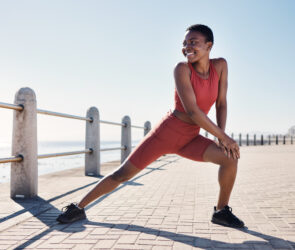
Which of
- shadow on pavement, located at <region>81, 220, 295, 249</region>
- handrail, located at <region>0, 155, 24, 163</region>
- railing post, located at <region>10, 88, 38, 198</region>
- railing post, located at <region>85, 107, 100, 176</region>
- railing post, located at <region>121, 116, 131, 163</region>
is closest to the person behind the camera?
shadow on pavement, located at <region>81, 220, 295, 249</region>

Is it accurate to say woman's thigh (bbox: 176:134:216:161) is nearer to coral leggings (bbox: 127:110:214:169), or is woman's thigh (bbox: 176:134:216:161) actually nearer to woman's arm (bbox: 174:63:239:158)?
coral leggings (bbox: 127:110:214:169)

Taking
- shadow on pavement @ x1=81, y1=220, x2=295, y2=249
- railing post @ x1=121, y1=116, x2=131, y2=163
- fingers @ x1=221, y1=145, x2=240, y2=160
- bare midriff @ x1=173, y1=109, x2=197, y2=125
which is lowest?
shadow on pavement @ x1=81, y1=220, x2=295, y2=249

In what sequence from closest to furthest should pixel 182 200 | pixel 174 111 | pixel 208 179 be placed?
pixel 174 111, pixel 182 200, pixel 208 179

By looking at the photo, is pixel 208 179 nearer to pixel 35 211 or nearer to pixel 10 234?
pixel 35 211

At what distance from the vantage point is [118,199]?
4.09 metres

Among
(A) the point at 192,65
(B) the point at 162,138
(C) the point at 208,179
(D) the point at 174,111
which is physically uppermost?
(A) the point at 192,65

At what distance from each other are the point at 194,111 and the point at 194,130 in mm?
278

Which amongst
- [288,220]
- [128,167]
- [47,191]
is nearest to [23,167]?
[47,191]

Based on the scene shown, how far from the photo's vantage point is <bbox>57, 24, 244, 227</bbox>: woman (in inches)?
105

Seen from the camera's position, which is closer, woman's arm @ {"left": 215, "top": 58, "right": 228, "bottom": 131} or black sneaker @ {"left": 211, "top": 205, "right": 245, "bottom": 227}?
black sneaker @ {"left": 211, "top": 205, "right": 245, "bottom": 227}

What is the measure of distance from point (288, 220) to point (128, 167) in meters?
1.56

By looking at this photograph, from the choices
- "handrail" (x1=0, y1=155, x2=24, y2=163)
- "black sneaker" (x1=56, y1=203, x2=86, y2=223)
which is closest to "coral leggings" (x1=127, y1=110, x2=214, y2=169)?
"black sneaker" (x1=56, y1=203, x2=86, y2=223)

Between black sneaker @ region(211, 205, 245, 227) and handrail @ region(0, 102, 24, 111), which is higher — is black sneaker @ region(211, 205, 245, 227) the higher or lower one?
the lower one

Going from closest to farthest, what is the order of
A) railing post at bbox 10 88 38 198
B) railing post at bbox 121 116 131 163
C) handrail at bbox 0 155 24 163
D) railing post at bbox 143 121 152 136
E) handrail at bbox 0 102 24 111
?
1. handrail at bbox 0 102 24 111
2. handrail at bbox 0 155 24 163
3. railing post at bbox 10 88 38 198
4. railing post at bbox 121 116 131 163
5. railing post at bbox 143 121 152 136
